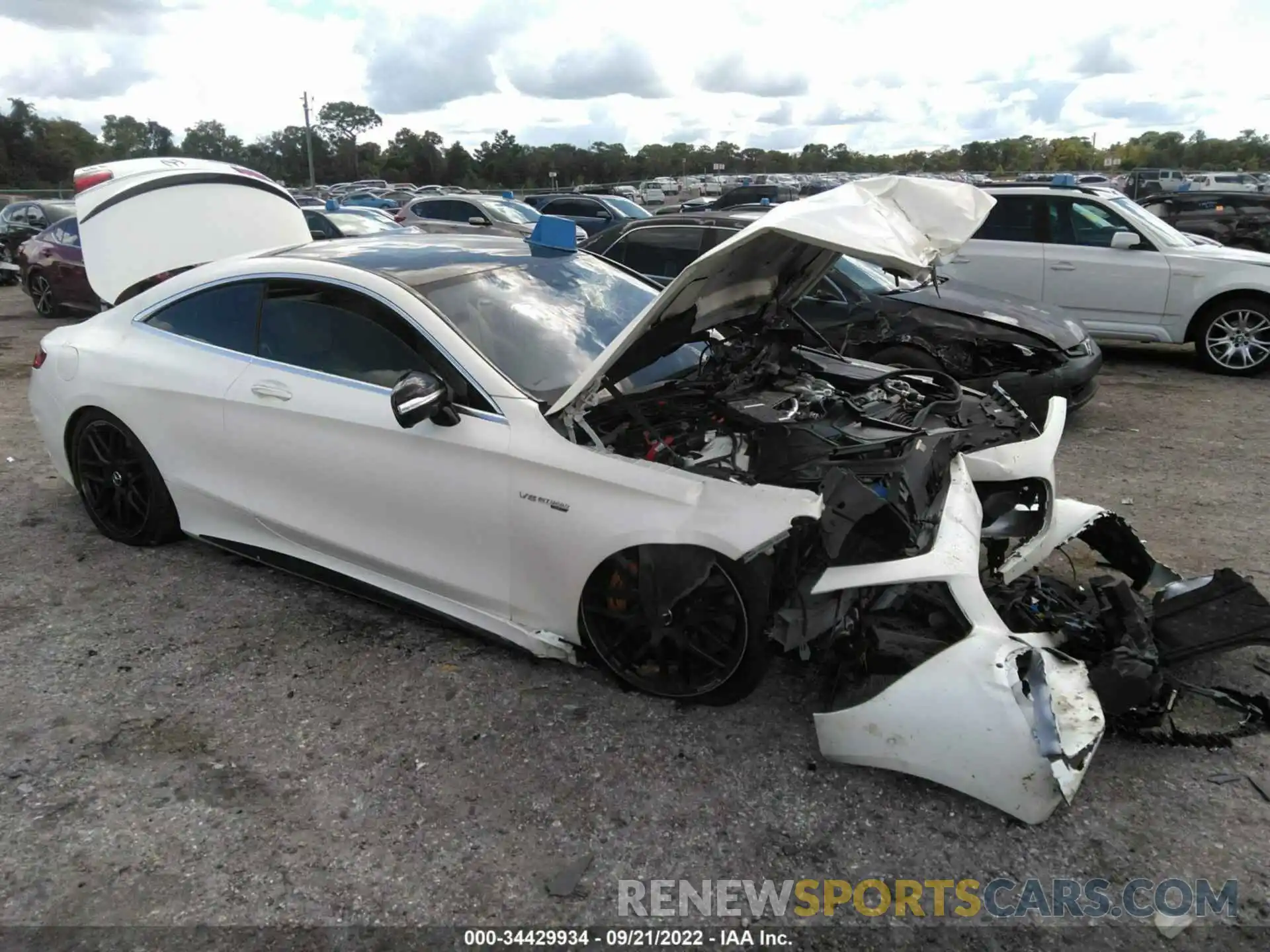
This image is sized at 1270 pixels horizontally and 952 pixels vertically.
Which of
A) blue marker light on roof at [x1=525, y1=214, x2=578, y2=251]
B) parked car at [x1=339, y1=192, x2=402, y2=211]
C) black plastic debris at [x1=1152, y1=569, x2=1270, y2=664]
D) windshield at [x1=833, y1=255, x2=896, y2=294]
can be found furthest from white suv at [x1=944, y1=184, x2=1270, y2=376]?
parked car at [x1=339, y1=192, x2=402, y2=211]

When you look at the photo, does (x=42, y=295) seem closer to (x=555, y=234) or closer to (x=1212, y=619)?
(x=555, y=234)

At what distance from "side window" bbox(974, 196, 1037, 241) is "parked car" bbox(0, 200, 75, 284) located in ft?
50.6

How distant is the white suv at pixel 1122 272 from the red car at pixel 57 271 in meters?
10.8

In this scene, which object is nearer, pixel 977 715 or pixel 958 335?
pixel 977 715

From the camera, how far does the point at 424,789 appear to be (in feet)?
9.25

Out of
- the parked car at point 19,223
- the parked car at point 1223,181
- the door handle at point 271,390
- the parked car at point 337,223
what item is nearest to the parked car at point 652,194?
the parked car at point 1223,181

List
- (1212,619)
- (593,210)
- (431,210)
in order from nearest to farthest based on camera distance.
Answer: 1. (1212,619)
2. (431,210)
3. (593,210)

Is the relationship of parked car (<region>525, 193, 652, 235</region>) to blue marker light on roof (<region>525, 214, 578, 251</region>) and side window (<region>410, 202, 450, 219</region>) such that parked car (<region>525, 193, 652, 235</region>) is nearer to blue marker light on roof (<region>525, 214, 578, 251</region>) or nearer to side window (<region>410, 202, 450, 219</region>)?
side window (<region>410, 202, 450, 219</region>)

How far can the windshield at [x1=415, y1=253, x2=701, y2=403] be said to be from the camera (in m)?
3.37

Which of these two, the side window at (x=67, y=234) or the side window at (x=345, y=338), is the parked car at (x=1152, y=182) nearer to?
the side window at (x=67, y=234)

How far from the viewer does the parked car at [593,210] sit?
1769 cm

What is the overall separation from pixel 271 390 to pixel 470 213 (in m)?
13.2

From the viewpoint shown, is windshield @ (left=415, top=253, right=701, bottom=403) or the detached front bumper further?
windshield @ (left=415, top=253, right=701, bottom=403)

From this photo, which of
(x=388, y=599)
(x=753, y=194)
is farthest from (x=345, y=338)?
(x=753, y=194)
